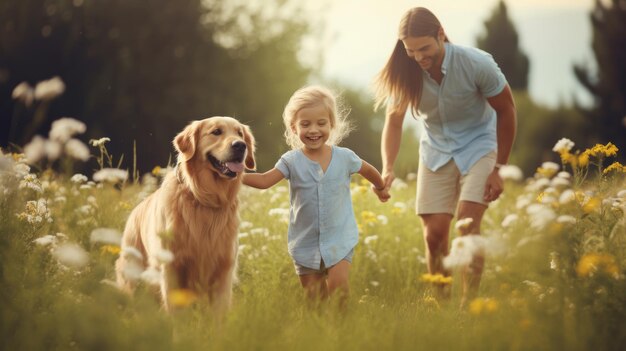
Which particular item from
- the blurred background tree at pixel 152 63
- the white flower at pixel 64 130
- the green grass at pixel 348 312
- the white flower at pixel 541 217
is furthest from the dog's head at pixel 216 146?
the blurred background tree at pixel 152 63

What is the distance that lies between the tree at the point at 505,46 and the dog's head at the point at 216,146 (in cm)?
3086

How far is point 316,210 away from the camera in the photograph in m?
4.11

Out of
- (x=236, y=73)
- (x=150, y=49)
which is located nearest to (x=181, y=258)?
(x=150, y=49)

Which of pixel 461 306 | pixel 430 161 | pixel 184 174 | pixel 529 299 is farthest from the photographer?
pixel 430 161

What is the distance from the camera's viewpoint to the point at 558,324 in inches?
108

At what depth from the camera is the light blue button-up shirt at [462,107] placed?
4480 millimetres

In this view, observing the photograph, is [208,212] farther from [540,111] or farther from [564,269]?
[540,111]

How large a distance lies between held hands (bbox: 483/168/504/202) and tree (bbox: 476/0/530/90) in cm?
3028

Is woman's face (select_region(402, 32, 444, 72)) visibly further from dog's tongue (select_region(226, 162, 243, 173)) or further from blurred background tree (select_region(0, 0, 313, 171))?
blurred background tree (select_region(0, 0, 313, 171))

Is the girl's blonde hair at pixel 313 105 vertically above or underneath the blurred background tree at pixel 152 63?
underneath

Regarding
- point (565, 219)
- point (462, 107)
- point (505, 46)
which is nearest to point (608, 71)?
point (505, 46)

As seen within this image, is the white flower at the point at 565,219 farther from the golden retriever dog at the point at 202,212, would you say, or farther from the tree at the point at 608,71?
the tree at the point at 608,71

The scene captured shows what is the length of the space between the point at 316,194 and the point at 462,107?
1.30 m

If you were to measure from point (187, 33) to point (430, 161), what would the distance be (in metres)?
14.8
